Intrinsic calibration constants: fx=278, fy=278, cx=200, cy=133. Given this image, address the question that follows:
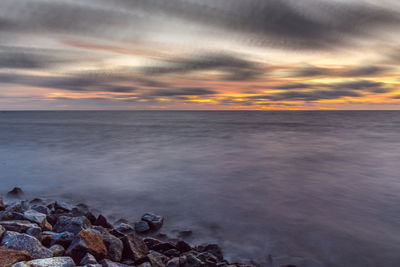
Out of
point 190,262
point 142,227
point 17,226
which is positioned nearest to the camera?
point 190,262

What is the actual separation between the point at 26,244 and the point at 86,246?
76 cm

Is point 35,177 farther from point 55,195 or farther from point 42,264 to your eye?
point 42,264

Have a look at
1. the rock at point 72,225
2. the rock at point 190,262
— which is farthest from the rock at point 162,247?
the rock at point 72,225

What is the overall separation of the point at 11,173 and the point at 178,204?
9123 millimetres

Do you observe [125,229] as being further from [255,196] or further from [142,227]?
[255,196]

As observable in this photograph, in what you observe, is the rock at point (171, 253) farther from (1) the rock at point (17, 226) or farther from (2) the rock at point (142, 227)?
(1) the rock at point (17, 226)

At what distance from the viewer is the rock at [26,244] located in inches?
144

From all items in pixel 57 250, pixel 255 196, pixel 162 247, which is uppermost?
pixel 57 250

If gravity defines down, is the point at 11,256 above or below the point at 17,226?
above

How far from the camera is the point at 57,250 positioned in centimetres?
400

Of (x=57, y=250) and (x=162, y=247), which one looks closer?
(x=57, y=250)

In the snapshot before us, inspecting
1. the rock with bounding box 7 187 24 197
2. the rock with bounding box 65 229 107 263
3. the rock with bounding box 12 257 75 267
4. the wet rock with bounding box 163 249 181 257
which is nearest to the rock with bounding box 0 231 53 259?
the rock with bounding box 65 229 107 263

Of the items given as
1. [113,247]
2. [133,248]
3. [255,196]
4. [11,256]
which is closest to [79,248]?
[113,247]

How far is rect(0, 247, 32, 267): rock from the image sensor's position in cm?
319
